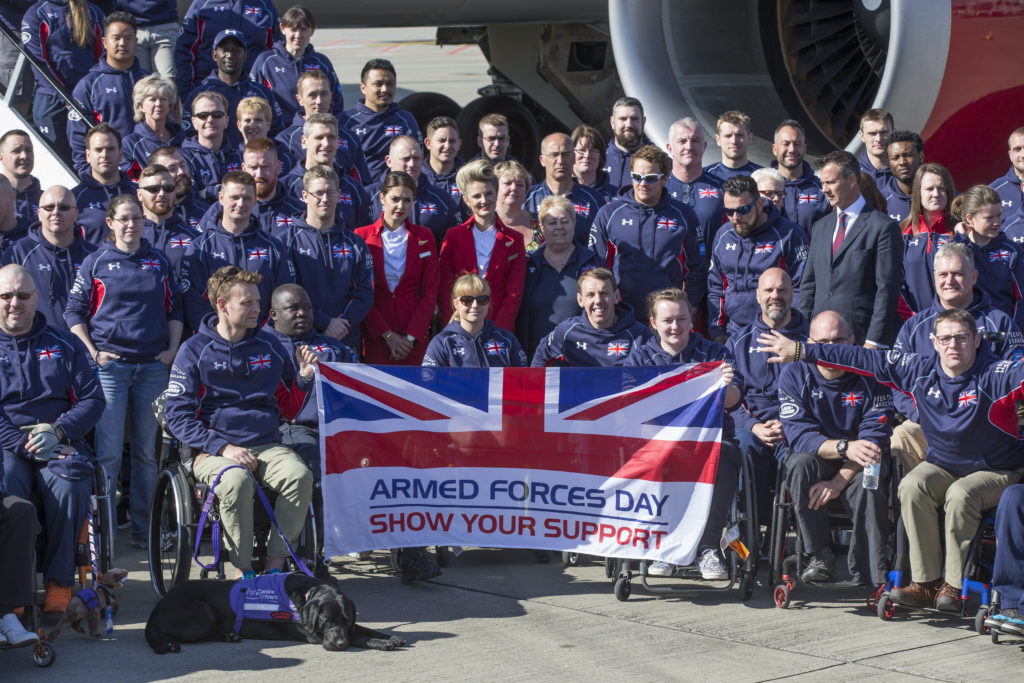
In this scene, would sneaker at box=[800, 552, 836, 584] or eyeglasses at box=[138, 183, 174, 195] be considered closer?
sneaker at box=[800, 552, 836, 584]

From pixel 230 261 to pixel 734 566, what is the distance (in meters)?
2.95

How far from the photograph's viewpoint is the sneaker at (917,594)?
5852 millimetres

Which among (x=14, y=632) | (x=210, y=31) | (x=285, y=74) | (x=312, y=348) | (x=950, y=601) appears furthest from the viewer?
(x=210, y=31)

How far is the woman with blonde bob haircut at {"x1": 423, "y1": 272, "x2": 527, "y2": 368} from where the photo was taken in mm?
6715

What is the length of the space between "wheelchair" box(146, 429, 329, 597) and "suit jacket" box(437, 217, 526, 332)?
1677mm

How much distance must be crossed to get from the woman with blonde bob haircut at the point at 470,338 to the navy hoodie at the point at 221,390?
0.87 meters

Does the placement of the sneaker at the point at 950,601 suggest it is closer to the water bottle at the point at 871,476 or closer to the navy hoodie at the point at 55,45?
the water bottle at the point at 871,476

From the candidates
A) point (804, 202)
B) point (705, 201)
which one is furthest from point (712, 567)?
point (804, 202)

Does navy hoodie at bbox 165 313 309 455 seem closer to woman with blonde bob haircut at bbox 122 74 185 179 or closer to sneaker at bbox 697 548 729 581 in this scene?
sneaker at bbox 697 548 729 581

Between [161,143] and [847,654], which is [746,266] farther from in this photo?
[161,143]

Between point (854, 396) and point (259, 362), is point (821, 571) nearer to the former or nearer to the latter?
point (854, 396)

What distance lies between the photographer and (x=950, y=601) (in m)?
5.74

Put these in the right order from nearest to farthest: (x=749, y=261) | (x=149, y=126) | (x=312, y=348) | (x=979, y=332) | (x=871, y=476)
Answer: (x=871, y=476) → (x=979, y=332) → (x=312, y=348) → (x=749, y=261) → (x=149, y=126)

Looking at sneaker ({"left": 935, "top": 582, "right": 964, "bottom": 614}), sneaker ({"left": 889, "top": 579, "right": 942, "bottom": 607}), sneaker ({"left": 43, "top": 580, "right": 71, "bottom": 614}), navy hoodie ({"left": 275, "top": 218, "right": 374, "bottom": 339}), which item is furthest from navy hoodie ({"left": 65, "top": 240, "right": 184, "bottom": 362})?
sneaker ({"left": 935, "top": 582, "right": 964, "bottom": 614})
